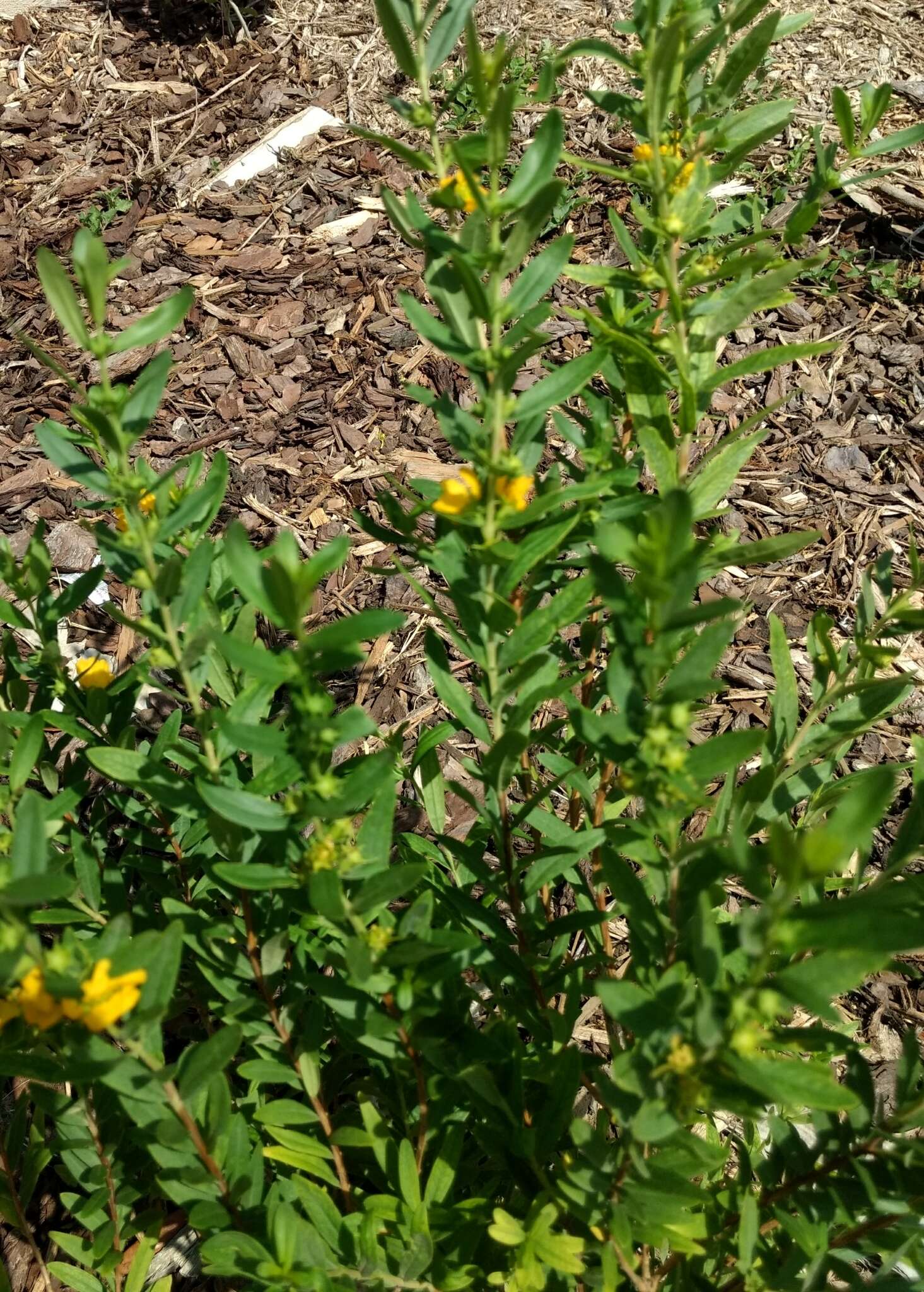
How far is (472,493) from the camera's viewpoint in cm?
129

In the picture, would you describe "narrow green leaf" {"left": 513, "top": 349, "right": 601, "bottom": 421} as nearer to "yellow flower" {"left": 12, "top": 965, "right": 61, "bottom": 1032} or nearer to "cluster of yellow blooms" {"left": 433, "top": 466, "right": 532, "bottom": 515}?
"cluster of yellow blooms" {"left": 433, "top": 466, "right": 532, "bottom": 515}

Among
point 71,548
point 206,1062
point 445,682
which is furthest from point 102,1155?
point 71,548

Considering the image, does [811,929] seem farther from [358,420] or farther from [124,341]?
[358,420]

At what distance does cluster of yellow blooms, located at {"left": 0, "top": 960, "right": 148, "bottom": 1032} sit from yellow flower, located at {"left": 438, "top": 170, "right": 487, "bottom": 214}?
3.35 ft

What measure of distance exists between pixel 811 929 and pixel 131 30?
7186 mm

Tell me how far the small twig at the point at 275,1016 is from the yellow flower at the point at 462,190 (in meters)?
1.11

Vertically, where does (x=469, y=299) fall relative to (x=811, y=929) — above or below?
above

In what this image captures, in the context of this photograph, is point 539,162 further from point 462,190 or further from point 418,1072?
point 418,1072

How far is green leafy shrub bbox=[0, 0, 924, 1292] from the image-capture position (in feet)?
3.54

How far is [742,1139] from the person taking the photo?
91.1 inches

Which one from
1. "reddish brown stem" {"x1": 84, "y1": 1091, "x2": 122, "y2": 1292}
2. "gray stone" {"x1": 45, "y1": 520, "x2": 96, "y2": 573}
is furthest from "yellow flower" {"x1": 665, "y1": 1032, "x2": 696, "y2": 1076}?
"gray stone" {"x1": 45, "y1": 520, "x2": 96, "y2": 573}

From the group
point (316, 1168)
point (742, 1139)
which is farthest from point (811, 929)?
point (742, 1139)

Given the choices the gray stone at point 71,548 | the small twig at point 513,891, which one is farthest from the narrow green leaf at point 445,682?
the gray stone at point 71,548

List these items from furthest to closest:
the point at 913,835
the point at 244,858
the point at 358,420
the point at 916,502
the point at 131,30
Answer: the point at 131,30, the point at 358,420, the point at 916,502, the point at 244,858, the point at 913,835
